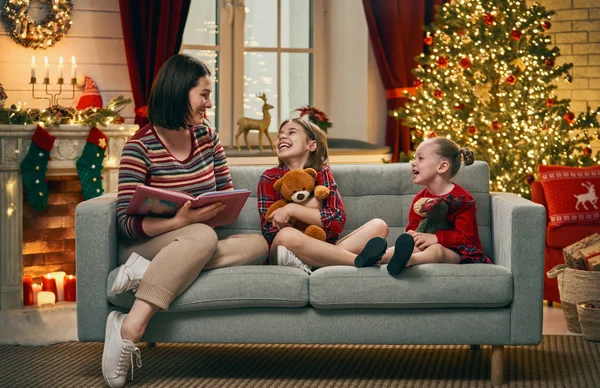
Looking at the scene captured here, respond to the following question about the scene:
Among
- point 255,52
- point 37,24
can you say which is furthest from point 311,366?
point 255,52

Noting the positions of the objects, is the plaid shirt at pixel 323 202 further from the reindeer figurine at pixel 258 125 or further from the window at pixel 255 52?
the window at pixel 255 52

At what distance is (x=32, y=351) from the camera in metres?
3.59

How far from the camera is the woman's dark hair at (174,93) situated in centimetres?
319

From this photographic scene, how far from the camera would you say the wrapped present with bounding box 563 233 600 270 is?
393 centimetres

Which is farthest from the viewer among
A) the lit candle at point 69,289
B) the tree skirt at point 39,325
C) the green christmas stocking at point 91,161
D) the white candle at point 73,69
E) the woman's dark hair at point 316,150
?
the white candle at point 73,69

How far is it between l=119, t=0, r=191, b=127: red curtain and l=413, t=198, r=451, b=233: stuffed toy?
235 centimetres

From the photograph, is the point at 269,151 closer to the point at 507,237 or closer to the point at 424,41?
the point at 424,41

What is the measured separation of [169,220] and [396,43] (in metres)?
3.10

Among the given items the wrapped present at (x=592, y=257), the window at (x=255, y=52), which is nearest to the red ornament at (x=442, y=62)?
the window at (x=255, y=52)

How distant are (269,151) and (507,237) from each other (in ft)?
8.42

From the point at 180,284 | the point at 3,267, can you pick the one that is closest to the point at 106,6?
the point at 3,267

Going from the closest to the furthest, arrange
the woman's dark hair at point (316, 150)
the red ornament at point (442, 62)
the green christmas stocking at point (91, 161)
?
the woman's dark hair at point (316, 150)
the green christmas stocking at point (91, 161)
the red ornament at point (442, 62)

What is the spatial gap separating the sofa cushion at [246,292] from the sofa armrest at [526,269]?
697mm

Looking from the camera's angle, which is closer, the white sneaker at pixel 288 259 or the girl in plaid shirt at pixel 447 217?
the girl in plaid shirt at pixel 447 217
